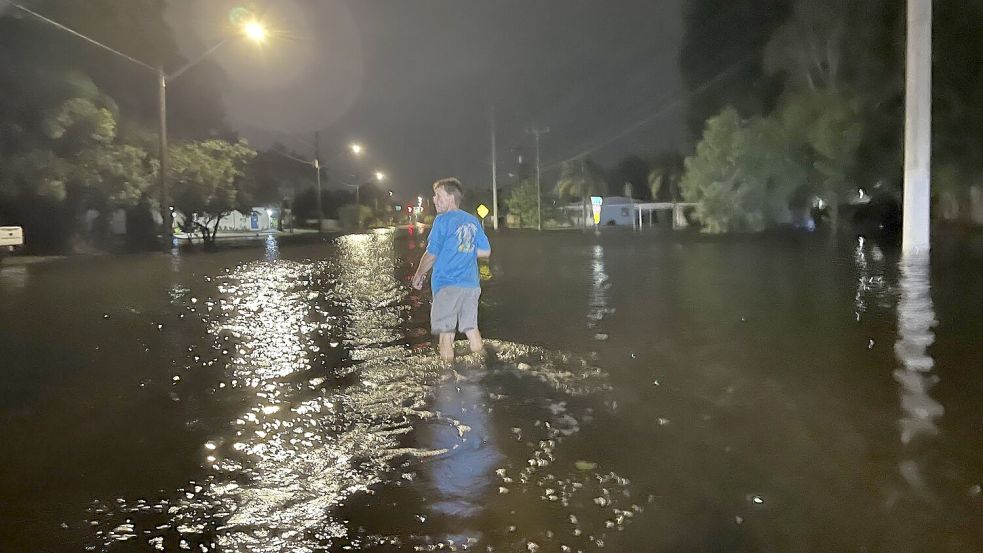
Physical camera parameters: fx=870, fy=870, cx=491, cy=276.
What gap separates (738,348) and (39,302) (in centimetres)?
1069

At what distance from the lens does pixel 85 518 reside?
3.91 meters

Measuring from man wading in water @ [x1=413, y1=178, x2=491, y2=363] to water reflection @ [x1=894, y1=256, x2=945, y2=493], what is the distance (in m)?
3.29

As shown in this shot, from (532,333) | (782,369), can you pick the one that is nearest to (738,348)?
(782,369)

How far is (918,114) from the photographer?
18359mm

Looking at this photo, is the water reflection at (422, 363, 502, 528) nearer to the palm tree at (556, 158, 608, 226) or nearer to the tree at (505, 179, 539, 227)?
the tree at (505, 179, 539, 227)

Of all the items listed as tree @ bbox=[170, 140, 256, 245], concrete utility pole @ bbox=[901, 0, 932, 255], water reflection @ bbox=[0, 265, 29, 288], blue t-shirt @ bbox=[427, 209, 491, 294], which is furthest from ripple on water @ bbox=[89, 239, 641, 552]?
tree @ bbox=[170, 140, 256, 245]

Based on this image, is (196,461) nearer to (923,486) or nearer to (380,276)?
(923,486)

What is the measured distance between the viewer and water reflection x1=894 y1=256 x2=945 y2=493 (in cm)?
462

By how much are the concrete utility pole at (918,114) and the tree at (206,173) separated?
27.4 m

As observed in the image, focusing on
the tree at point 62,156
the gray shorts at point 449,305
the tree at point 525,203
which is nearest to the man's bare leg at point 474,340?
the gray shorts at point 449,305

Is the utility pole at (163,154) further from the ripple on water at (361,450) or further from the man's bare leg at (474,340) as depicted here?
the man's bare leg at (474,340)

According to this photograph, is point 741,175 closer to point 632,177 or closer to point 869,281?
point 869,281

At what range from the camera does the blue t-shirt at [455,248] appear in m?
7.04

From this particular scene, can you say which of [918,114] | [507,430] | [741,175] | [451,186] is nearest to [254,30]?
[918,114]
